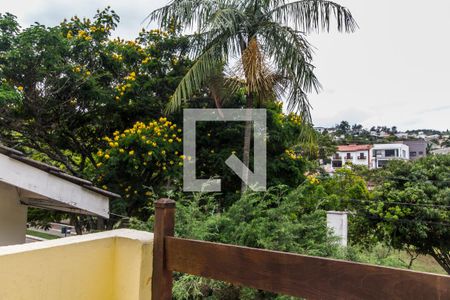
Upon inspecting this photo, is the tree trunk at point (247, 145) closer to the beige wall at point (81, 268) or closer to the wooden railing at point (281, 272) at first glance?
the beige wall at point (81, 268)

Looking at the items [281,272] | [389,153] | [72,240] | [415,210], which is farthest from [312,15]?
[389,153]

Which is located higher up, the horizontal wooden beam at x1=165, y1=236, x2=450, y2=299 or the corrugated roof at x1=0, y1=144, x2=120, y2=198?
the corrugated roof at x1=0, y1=144, x2=120, y2=198

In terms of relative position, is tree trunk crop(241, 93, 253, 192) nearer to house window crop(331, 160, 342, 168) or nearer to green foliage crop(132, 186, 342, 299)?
green foliage crop(132, 186, 342, 299)

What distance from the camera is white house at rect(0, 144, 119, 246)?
3436 mm

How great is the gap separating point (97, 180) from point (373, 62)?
389 inches

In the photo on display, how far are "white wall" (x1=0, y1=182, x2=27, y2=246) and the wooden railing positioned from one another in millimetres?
3456

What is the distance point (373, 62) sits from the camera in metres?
11.9

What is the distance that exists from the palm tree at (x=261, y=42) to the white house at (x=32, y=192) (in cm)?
290

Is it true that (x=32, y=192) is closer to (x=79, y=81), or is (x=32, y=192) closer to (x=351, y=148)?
(x=79, y=81)

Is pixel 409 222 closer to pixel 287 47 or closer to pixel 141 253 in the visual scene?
pixel 287 47

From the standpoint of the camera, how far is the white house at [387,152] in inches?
1630

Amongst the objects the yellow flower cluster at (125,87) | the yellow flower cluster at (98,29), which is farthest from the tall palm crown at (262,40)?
the yellow flower cluster at (98,29)

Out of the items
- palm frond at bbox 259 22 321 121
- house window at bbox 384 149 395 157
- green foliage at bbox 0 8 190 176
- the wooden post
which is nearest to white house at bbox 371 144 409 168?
house window at bbox 384 149 395 157

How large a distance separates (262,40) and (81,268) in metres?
5.88
